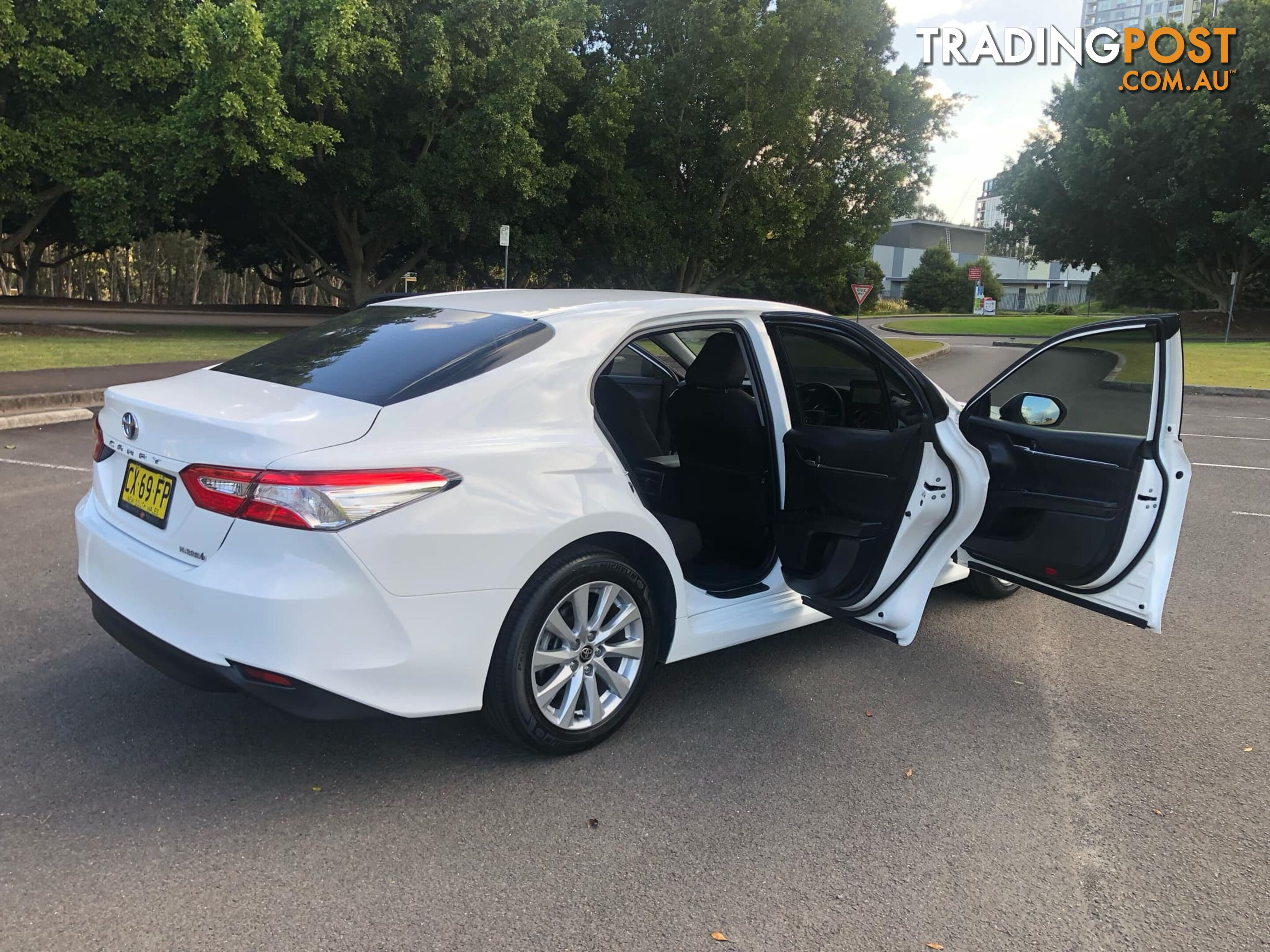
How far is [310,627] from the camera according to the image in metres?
2.65

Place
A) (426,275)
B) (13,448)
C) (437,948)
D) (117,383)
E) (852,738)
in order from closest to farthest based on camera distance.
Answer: (437,948), (852,738), (13,448), (117,383), (426,275)

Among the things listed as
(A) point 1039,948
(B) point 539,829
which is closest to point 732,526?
(B) point 539,829

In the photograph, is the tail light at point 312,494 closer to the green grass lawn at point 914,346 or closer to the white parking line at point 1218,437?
the white parking line at point 1218,437

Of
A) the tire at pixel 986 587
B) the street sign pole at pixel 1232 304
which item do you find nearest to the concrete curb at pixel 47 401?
the tire at pixel 986 587

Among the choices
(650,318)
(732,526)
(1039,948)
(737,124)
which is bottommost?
(1039,948)

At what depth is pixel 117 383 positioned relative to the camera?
11.9 metres

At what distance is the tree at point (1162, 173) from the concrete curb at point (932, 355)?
46.7 ft

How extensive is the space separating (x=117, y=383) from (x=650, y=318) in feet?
34.6

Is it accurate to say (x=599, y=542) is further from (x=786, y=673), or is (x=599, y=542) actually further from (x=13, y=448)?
(x=13, y=448)

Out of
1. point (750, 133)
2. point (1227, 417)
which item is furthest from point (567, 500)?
point (750, 133)

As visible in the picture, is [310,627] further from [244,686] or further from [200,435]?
[200,435]

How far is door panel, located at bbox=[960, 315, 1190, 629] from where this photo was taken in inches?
143

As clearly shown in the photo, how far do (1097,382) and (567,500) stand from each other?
8.02 feet

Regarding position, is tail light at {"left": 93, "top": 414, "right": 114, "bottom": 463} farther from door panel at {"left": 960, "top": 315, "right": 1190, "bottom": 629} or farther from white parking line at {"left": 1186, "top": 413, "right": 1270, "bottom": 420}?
white parking line at {"left": 1186, "top": 413, "right": 1270, "bottom": 420}
